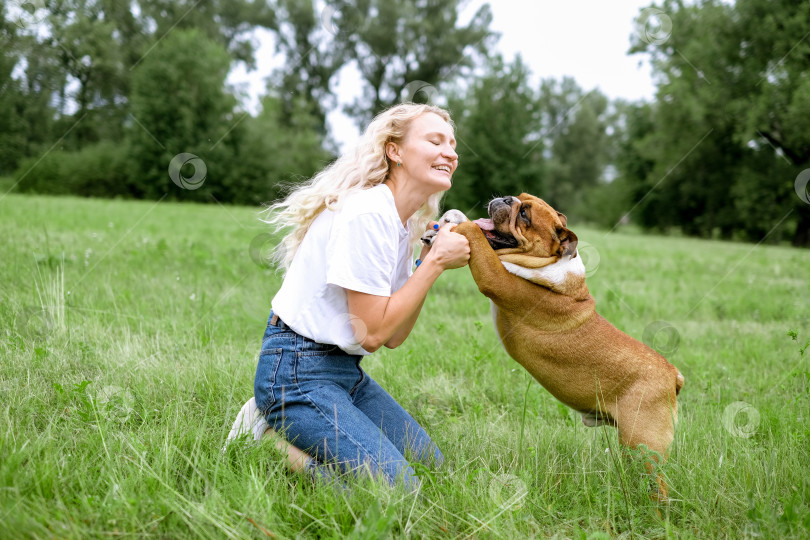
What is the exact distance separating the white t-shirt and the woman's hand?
207 millimetres

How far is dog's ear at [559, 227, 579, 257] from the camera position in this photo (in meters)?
3.45

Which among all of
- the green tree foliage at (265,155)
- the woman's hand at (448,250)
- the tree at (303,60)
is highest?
the tree at (303,60)

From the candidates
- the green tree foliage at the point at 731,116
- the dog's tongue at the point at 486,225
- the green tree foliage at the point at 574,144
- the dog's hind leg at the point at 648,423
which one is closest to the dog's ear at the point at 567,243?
the dog's tongue at the point at 486,225

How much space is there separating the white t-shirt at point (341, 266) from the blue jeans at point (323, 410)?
0.11 m

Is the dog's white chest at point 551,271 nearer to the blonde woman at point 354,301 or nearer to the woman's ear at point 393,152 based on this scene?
the blonde woman at point 354,301

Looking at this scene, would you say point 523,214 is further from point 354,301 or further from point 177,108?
point 177,108

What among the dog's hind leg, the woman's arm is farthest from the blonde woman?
the dog's hind leg

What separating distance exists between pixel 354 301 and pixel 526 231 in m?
1.16

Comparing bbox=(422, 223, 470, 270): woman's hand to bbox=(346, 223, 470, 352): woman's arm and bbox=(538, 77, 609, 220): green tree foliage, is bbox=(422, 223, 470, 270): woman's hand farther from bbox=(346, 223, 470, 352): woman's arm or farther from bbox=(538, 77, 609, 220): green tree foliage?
bbox=(538, 77, 609, 220): green tree foliage

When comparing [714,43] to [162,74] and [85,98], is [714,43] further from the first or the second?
[85,98]

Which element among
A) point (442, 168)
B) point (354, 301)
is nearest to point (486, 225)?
point (442, 168)

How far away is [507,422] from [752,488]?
56.0 inches

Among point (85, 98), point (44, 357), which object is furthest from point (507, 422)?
point (85, 98)

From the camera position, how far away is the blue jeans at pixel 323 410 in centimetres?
279
